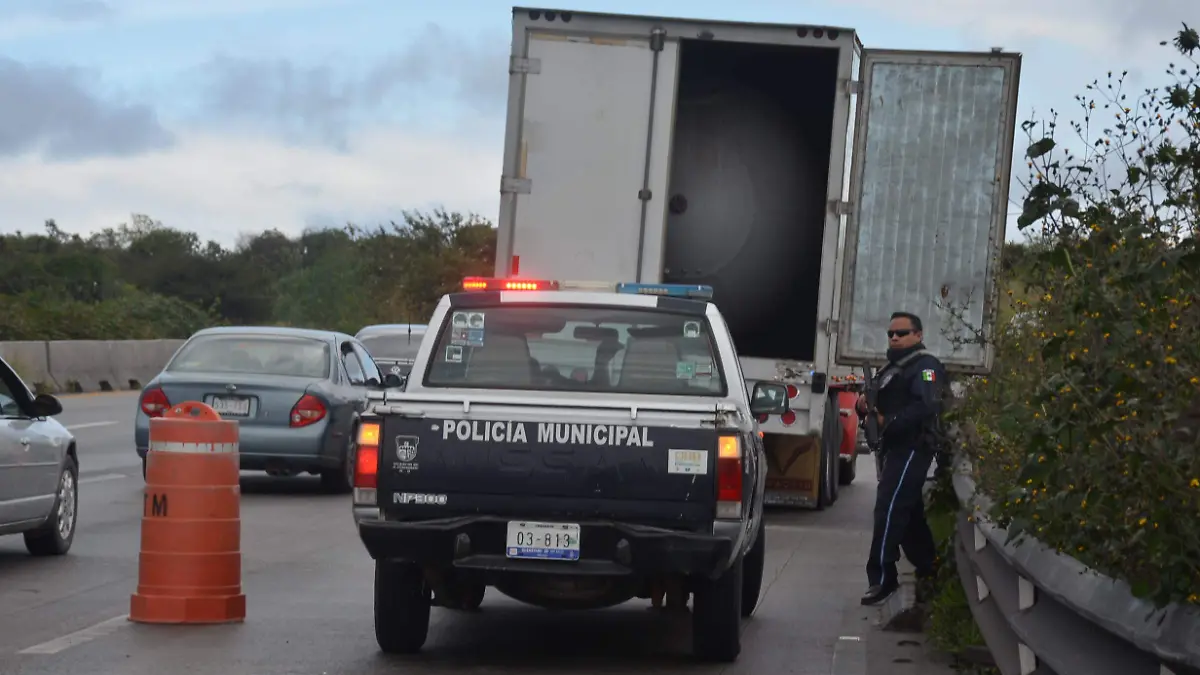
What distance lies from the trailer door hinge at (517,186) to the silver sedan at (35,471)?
4.18 m

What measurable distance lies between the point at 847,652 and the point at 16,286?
6567cm

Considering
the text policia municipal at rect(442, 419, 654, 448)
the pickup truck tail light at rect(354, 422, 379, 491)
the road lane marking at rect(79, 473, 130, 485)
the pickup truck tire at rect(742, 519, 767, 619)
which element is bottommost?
the road lane marking at rect(79, 473, 130, 485)

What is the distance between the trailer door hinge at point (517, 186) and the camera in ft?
52.0

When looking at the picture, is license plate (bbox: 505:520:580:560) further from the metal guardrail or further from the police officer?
the police officer

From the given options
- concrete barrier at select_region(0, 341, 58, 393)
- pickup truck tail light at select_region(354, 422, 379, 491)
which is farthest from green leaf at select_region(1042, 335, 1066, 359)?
concrete barrier at select_region(0, 341, 58, 393)

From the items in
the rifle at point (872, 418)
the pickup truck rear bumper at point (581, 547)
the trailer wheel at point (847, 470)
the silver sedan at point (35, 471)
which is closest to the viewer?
the pickup truck rear bumper at point (581, 547)

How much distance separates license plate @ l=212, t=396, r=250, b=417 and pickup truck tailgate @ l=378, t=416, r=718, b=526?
949cm

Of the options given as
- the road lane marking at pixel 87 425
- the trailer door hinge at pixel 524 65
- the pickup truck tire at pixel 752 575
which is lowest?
the road lane marking at pixel 87 425

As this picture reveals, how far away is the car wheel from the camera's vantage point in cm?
1295

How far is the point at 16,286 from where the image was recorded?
234 feet

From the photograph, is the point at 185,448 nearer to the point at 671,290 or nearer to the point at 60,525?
the point at 671,290

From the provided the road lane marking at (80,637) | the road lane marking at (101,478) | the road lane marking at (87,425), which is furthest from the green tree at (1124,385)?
the road lane marking at (87,425)

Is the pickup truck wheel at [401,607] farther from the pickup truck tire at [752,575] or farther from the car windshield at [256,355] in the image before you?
the car windshield at [256,355]

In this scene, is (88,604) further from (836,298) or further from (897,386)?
(836,298)
